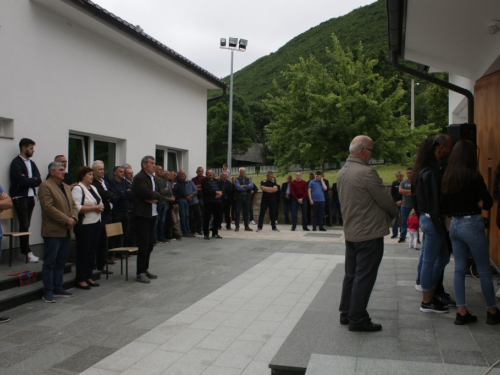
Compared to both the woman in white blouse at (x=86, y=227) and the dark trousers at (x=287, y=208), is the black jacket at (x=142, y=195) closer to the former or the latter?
the woman in white blouse at (x=86, y=227)

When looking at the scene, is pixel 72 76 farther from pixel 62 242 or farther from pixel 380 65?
pixel 380 65

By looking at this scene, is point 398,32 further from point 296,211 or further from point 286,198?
point 286,198

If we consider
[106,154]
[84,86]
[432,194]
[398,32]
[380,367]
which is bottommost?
[380,367]

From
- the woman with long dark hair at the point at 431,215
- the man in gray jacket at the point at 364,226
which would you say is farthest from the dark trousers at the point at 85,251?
the woman with long dark hair at the point at 431,215

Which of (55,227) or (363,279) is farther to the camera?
(55,227)

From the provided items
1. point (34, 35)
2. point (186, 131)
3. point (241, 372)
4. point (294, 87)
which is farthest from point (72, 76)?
point (294, 87)

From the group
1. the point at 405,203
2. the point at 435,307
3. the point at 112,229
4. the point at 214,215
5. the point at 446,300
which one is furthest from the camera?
the point at 214,215

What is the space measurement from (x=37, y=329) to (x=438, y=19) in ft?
20.6

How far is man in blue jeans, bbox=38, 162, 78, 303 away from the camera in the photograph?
246 inches

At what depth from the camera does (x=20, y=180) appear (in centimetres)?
741

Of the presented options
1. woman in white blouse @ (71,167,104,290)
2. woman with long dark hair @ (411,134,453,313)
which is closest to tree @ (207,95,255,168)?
woman in white blouse @ (71,167,104,290)

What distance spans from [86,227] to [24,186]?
1.37 m

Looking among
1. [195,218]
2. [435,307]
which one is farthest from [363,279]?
[195,218]

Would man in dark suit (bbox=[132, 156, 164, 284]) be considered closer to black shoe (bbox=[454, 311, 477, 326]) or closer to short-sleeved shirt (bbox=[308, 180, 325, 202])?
black shoe (bbox=[454, 311, 477, 326])
